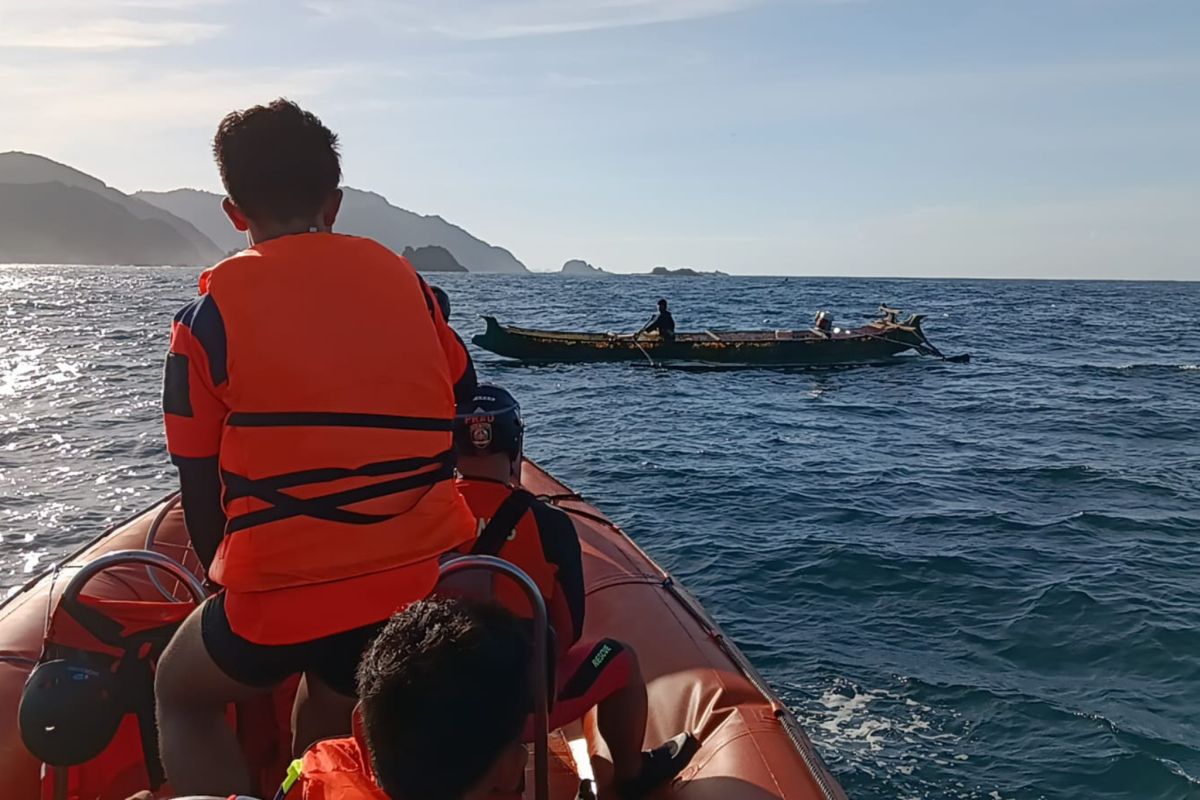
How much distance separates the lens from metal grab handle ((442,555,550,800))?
2332 millimetres

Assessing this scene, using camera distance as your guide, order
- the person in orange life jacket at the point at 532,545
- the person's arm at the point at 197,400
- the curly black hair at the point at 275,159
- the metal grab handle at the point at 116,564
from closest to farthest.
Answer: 1. the person's arm at the point at 197,400
2. the curly black hair at the point at 275,159
3. the metal grab handle at the point at 116,564
4. the person in orange life jacket at the point at 532,545

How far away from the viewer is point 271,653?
231cm

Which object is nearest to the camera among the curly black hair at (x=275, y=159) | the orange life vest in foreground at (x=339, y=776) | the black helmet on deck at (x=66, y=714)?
the orange life vest in foreground at (x=339, y=776)

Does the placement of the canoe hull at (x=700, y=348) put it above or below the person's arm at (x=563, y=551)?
below

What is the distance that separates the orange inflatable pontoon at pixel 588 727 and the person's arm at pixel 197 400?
76 centimetres

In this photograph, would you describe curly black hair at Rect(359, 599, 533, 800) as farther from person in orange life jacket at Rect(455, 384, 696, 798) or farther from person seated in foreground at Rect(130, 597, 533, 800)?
person in orange life jacket at Rect(455, 384, 696, 798)

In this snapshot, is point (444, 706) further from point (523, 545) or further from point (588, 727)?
point (588, 727)

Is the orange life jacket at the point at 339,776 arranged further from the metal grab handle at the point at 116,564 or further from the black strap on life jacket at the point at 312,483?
the metal grab handle at the point at 116,564

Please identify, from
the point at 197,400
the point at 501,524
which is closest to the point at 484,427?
the point at 501,524

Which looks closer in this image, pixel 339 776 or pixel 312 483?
pixel 339 776

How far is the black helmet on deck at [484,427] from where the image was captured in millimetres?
3172

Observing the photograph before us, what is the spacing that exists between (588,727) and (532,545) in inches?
43.4

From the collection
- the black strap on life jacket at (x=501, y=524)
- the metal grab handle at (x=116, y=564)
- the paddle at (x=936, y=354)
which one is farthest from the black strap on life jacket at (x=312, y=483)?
the paddle at (x=936, y=354)

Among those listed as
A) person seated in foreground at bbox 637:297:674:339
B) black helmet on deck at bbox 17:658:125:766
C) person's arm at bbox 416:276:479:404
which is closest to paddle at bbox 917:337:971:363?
person seated in foreground at bbox 637:297:674:339
